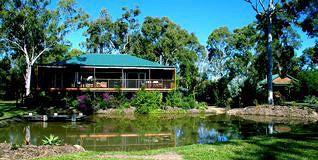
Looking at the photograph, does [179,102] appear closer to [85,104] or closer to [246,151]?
[85,104]

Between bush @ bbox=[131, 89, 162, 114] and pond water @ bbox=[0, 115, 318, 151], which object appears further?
bush @ bbox=[131, 89, 162, 114]

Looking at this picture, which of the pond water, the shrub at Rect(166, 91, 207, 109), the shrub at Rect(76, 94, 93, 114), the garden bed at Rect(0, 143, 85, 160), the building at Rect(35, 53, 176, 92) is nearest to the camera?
the garden bed at Rect(0, 143, 85, 160)

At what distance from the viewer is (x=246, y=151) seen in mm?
11594

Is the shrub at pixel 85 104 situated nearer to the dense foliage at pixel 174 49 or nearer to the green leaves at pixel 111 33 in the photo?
the dense foliage at pixel 174 49

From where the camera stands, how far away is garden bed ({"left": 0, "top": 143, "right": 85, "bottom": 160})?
10.8 meters

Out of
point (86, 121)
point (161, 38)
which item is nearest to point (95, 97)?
point (86, 121)

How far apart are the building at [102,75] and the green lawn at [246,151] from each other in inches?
859

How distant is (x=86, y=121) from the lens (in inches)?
953

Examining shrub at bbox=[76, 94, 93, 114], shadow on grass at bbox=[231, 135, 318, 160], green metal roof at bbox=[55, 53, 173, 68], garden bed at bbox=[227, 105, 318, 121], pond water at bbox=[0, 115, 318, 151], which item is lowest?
pond water at bbox=[0, 115, 318, 151]

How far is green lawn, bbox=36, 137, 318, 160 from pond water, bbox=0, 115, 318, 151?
299cm

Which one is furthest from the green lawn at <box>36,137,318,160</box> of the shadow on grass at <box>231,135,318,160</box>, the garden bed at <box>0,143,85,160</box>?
the garden bed at <box>0,143,85,160</box>

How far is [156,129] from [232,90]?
62.2ft

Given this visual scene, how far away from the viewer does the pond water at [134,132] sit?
16016 millimetres

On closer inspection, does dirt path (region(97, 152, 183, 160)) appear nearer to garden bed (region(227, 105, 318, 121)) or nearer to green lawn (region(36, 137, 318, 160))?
green lawn (region(36, 137, 318, 160))
